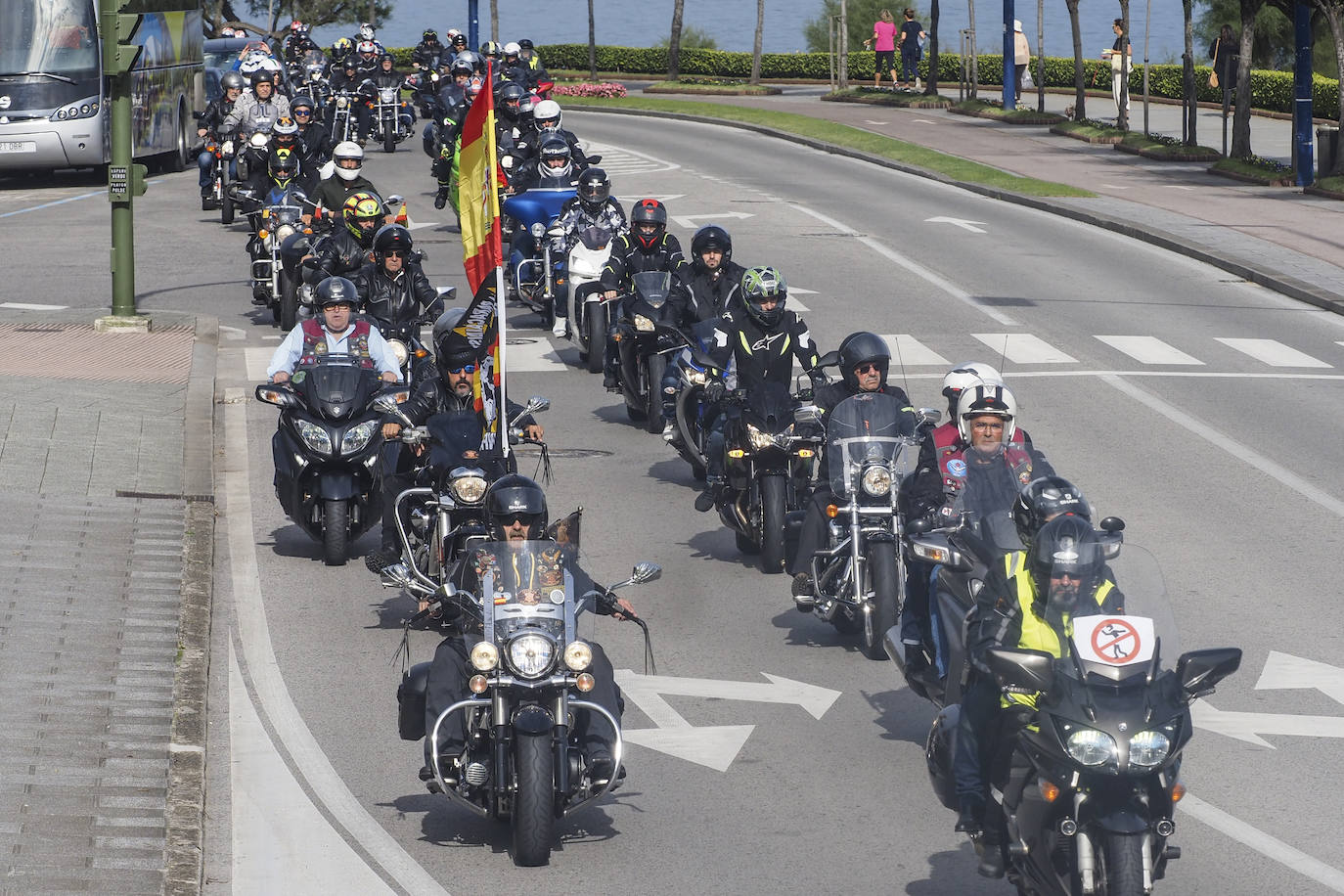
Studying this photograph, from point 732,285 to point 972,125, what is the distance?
33822 millimetres

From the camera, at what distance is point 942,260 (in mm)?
28484

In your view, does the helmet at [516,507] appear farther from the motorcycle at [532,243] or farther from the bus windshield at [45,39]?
the bus windshield at [45,39]

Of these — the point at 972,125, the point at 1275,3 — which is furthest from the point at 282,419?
the point at 972,125

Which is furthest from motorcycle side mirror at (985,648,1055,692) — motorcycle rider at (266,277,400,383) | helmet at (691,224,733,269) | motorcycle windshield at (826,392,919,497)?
helmet at (691,224,733,269)

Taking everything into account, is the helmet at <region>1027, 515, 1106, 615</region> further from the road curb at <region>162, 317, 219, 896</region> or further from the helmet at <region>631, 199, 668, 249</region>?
the helmet at <region>631, 199, 668, 249</region>

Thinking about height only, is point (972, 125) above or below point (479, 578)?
above

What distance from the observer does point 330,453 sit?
13648 millimetres

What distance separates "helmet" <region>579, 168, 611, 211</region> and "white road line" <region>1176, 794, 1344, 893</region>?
44.4 feet

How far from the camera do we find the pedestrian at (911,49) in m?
57.7

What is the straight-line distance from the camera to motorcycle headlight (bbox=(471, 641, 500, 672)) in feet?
26.3

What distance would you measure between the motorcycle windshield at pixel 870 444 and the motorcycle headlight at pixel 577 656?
3.69 meters

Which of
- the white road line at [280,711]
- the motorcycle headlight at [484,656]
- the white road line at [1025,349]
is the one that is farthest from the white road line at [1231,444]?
the motorcycle headlight at [484,656]

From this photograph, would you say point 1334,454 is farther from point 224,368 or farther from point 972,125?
point 972,125

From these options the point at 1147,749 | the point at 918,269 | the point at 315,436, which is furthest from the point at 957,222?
the point at 1147,749
